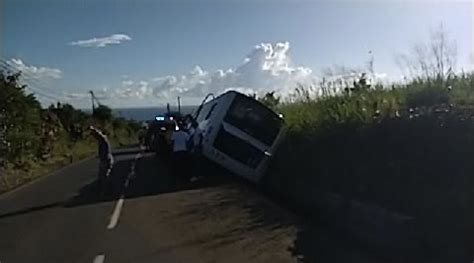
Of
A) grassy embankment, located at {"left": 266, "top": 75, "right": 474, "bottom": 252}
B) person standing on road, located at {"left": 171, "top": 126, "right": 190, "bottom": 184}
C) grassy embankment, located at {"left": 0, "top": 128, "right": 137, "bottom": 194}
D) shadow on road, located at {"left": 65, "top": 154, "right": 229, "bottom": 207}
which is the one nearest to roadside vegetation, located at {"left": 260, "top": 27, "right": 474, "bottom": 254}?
grassy embankment, located at {"left": 266, "top": 75, "right": 474, "bottom": 252}

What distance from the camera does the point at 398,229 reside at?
1013 centimetres

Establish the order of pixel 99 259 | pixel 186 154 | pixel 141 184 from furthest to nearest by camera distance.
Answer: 1. pixel 186 154
2. pixel 141 184
3. pixel 99 259

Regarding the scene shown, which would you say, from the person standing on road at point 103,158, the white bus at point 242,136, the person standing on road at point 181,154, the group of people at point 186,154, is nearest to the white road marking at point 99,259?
the person standing on road at point 103,158

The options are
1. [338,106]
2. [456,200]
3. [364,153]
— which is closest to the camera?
[456,200]

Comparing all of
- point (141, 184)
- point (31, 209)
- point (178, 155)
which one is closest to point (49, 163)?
point (178, 155)

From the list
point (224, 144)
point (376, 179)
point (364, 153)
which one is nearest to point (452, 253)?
point (376, 179)

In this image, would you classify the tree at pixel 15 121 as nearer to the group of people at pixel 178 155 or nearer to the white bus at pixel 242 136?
the group of people at pixel 178 155

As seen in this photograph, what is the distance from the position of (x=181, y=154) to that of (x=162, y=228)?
13.8 m

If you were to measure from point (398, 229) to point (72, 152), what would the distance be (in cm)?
3962

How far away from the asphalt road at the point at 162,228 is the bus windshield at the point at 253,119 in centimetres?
169

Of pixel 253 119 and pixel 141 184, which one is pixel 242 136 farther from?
pixel 141 184

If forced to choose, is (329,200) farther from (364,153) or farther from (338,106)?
(338,106)

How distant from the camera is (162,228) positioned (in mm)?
12820

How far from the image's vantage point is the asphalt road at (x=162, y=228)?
33.9 ft
